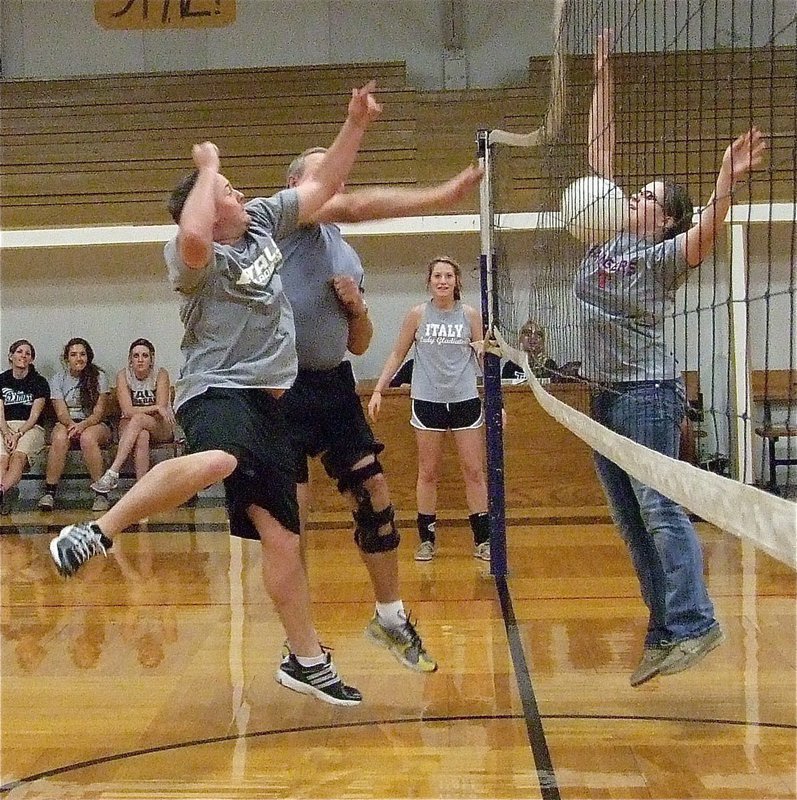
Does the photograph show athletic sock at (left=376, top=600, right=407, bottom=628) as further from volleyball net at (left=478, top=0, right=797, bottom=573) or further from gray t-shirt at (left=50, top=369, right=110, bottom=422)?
gray t-shirt at (left=50, top=369, right=110, bottom=422)

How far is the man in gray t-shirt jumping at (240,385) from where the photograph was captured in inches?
94.9

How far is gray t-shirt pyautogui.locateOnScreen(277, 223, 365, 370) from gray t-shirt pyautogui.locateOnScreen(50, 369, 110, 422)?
5.49 meters

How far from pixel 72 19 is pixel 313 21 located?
2420mm

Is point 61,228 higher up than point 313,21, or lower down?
lower down

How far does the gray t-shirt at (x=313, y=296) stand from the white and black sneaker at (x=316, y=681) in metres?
0.88

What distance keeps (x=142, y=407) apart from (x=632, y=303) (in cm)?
576

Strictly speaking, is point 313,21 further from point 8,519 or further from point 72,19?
point 8,519

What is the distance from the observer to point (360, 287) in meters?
3.08

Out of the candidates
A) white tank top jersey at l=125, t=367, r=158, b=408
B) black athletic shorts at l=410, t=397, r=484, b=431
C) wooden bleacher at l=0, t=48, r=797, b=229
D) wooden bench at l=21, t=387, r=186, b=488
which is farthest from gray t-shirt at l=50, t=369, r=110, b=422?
black athletic shorts at l=410, t=397, r=484, b=431

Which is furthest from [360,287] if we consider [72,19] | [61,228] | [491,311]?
[72,19]

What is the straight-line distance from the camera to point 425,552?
521cm

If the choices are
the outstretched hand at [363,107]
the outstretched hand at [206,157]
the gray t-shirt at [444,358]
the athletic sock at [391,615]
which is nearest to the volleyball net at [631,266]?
the gray t-shirt at [444,358]

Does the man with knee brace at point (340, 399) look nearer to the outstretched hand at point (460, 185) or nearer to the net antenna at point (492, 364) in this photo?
the outstretched hand at point (460, 185)

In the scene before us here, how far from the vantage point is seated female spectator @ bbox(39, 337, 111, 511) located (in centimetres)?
766
